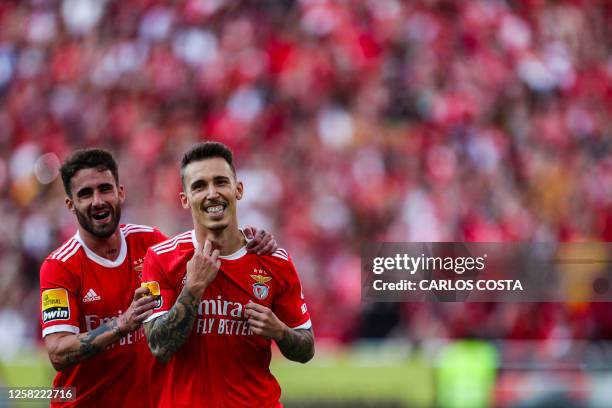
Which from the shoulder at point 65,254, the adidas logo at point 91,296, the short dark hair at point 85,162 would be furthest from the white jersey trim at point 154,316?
the short dark hair at point 85,162

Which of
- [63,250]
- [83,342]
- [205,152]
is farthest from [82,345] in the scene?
[205,152]

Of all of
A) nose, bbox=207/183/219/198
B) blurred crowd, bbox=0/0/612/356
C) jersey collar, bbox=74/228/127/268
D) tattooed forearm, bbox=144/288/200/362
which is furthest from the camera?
blurred crowd, bbox=0/0/612/356

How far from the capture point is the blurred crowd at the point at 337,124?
11305 mm

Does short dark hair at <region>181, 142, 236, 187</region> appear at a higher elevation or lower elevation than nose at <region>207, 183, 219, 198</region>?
higher

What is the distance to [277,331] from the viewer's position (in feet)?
15.3

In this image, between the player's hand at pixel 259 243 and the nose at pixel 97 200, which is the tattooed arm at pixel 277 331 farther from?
the nose at pixel 97 200

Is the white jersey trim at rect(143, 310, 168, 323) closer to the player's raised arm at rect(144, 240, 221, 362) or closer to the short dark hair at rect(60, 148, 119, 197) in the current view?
the player's raised arm at rect(144, 240, 221, 362)

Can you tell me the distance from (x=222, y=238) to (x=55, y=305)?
97 cm

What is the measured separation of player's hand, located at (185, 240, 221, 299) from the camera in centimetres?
454

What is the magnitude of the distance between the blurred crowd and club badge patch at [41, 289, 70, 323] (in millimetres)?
5760

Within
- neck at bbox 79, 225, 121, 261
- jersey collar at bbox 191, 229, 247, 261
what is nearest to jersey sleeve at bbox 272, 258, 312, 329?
jersey collar at bbox 191, 229, 247, 261

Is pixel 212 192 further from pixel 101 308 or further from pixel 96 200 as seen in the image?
pixel 101 308

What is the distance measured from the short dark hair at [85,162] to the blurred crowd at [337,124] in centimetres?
567

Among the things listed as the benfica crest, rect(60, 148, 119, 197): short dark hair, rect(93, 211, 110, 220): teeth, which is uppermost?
rect(60, 148, 119, 197): short dark hair
